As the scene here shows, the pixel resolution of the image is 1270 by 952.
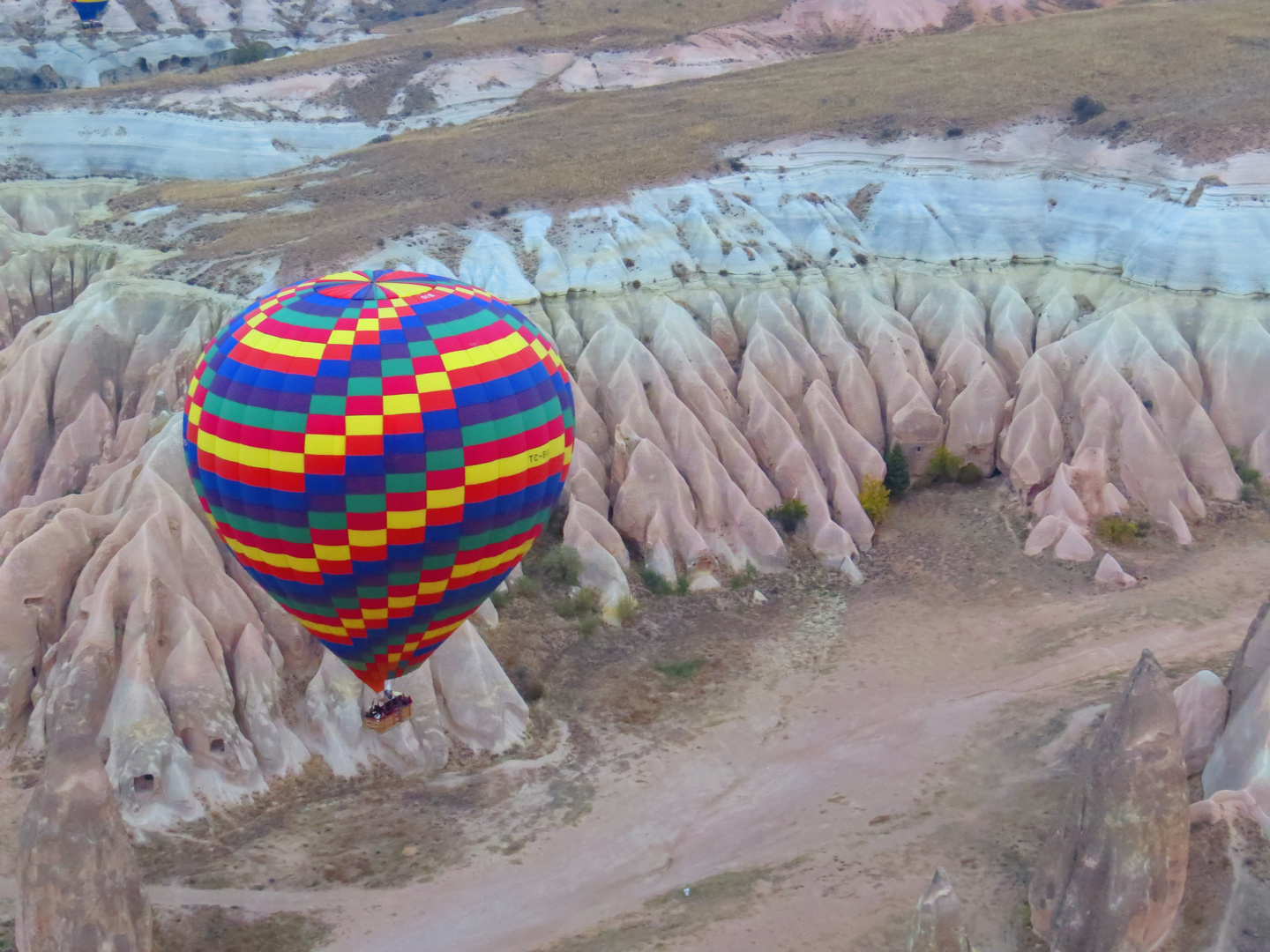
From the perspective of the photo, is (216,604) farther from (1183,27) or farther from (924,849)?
(1183,27)

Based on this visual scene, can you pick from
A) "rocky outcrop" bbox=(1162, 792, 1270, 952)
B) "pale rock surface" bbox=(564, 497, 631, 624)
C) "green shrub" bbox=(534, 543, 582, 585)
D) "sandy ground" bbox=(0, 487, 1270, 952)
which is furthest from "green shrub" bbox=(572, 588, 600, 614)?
"rocky outcrop" bbox=(1162, 792, 1270, 952)

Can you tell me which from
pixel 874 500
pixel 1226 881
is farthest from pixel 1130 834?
Answer: pixel 874 500

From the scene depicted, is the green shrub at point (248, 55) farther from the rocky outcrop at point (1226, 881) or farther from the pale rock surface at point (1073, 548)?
the rocky outcrop at point (1226, 881)

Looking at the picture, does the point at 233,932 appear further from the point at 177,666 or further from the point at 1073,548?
the point at 1073,548

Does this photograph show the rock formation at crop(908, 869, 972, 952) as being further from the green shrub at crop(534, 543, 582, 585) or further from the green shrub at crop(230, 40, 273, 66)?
the green shrub at crop(230, 40, 273, 66)

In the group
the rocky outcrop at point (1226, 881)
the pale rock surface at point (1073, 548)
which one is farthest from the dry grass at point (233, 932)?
the pale rock surface at point (1073, 548)
